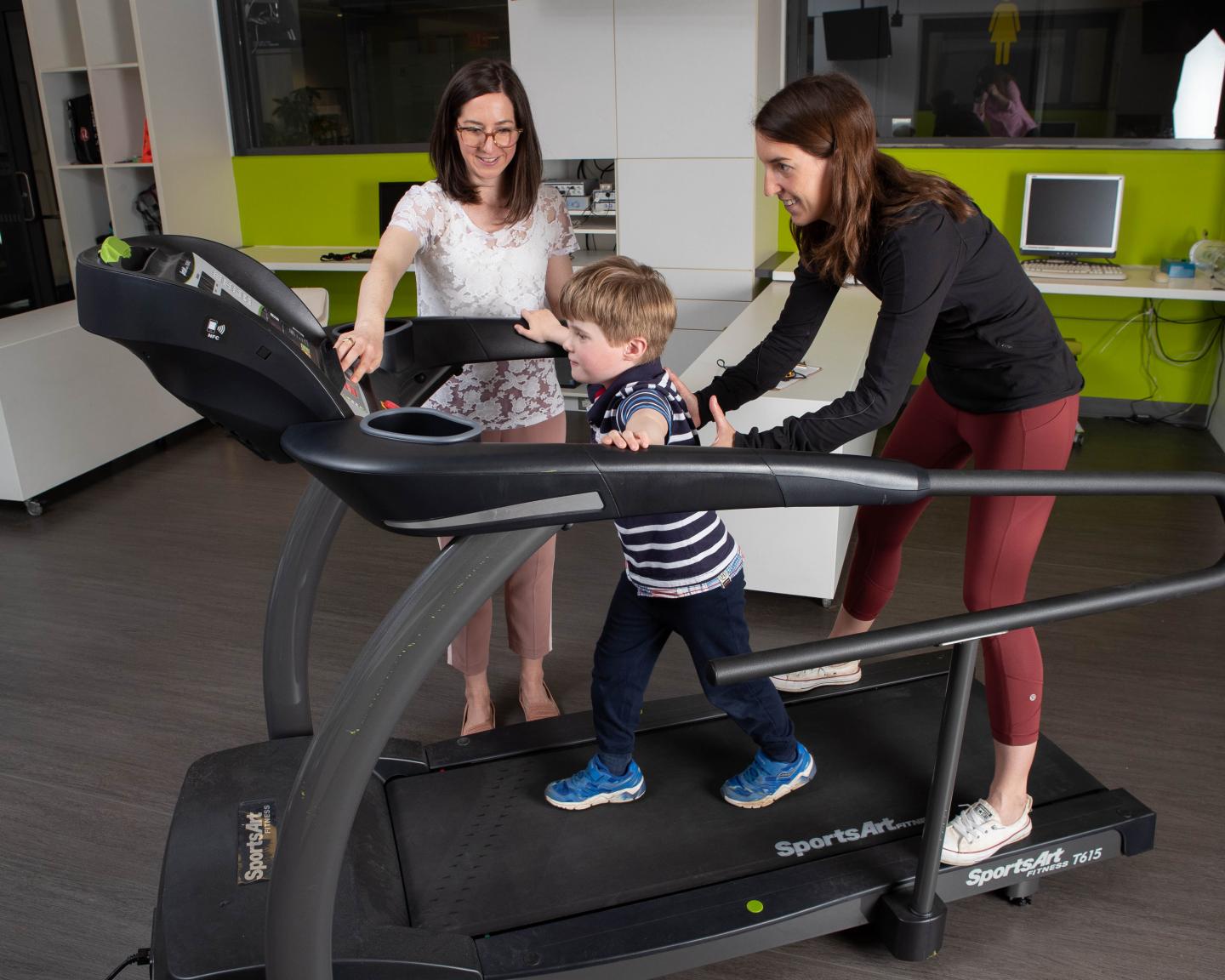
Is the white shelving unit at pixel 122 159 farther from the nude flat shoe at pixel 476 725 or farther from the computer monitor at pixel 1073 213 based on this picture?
the computer monitor at pixel 1073 213

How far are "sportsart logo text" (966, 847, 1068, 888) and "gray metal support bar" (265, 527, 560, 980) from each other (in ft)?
3.61

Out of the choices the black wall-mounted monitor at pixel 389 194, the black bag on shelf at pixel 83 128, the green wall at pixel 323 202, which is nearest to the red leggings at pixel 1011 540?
the black wall-mounted monitor at pixel 389 194

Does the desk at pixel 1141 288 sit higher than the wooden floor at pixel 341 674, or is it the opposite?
the desk at pixel 1141 288

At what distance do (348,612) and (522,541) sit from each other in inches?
80.9

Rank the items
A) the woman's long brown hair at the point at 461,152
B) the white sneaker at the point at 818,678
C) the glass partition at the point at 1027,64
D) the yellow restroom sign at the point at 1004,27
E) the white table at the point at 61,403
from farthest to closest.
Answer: the yellow restroom sign at the point at 1004,27
the glass partition at the point at 1027,64
the white table at the point at 61,403
the white sneaker at the point at 818,678
the woman's long brown hair at the point at 461,152

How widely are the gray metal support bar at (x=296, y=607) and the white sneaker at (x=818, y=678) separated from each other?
3.45ft

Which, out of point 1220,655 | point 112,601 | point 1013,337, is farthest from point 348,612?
point 1220,655

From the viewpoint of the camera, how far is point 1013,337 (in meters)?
1.77

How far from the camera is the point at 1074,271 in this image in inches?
175

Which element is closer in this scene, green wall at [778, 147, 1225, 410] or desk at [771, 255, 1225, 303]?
desk at [771, 255, 1225, 303]

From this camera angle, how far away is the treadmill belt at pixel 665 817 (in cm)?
180

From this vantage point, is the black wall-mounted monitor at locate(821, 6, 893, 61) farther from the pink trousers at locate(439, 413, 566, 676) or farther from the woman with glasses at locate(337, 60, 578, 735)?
the pink trousers at locate(439, 413, 566, 676)

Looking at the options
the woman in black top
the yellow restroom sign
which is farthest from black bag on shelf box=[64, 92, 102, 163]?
the woman in black top

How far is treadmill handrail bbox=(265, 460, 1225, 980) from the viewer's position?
1.28 m
